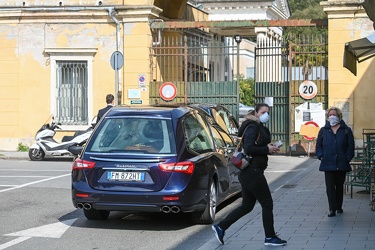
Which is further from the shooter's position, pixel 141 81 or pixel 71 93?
Result: pixel 71 93

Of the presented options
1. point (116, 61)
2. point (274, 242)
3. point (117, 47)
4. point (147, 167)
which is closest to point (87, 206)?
point (147, 167)

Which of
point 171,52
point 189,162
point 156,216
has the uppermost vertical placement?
point 171,52

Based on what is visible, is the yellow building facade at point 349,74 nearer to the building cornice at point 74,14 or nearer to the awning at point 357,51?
the building cornice at point 74,14

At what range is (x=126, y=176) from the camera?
10812 millimetres

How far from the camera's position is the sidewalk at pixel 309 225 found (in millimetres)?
9562

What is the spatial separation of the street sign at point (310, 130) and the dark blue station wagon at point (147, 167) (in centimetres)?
993

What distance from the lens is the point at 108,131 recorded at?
1148 cm

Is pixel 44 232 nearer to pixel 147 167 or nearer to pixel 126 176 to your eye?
pixel 126 176

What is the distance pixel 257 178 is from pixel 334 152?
2715 millimetres

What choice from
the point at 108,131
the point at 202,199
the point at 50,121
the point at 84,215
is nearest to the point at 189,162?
the point at 202,199

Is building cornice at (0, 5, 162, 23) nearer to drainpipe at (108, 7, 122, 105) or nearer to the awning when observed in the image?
drainpipe at (108, 7, 122, 105)

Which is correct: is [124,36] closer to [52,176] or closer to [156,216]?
[52,176]

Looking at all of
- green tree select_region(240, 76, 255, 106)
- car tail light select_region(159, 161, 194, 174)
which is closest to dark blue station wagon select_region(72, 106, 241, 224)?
car tail light select_region(159, 161, 194, 174)

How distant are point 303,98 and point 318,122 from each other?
86 cm
